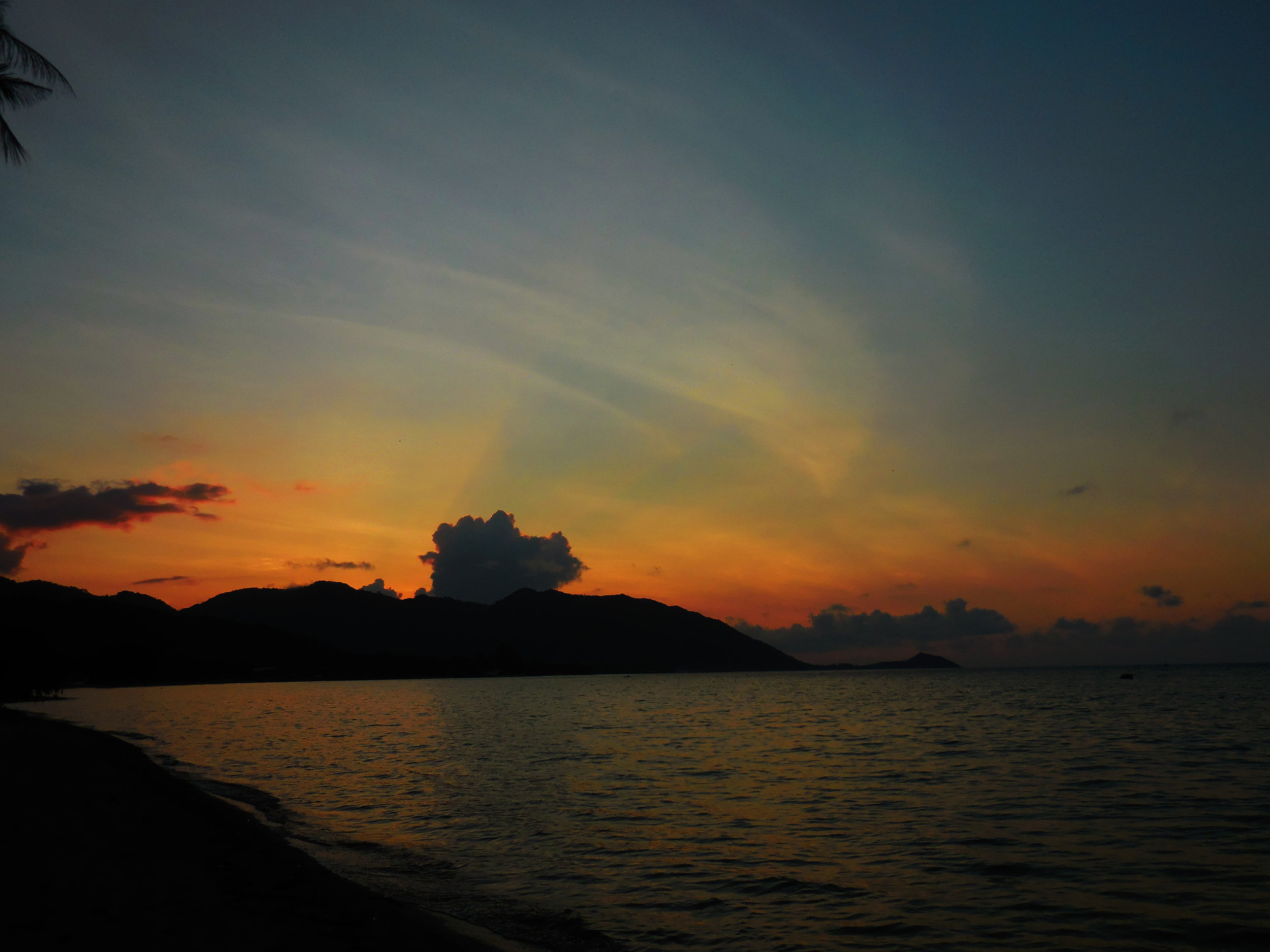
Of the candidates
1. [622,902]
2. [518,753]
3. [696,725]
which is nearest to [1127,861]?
[622,902]

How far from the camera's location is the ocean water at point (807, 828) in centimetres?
1588

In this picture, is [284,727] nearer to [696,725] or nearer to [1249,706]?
[696,725]

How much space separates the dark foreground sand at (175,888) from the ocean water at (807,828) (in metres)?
2.14

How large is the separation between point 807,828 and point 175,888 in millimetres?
17066

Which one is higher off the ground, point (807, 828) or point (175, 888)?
point (175, 888)

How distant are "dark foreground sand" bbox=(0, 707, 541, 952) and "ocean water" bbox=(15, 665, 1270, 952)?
2143 millimetres

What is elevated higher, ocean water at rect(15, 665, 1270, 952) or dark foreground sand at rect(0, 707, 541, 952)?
dark foreground sand at rect(0, 707, 541, 952)

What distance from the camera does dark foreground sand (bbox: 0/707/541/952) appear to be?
12570mm

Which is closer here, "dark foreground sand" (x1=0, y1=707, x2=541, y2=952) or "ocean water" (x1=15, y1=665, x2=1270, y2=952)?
"dark foreground sand" (x1=0, y1=707, x2=541, y2=952)

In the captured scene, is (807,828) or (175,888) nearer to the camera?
(175,888)

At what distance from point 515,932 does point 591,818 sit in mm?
11489

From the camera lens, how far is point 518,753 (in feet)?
152

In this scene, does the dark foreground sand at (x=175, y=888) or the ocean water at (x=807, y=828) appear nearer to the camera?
the dark foreground sand at (x=175, y=888)

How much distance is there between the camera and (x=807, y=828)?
959 inches
